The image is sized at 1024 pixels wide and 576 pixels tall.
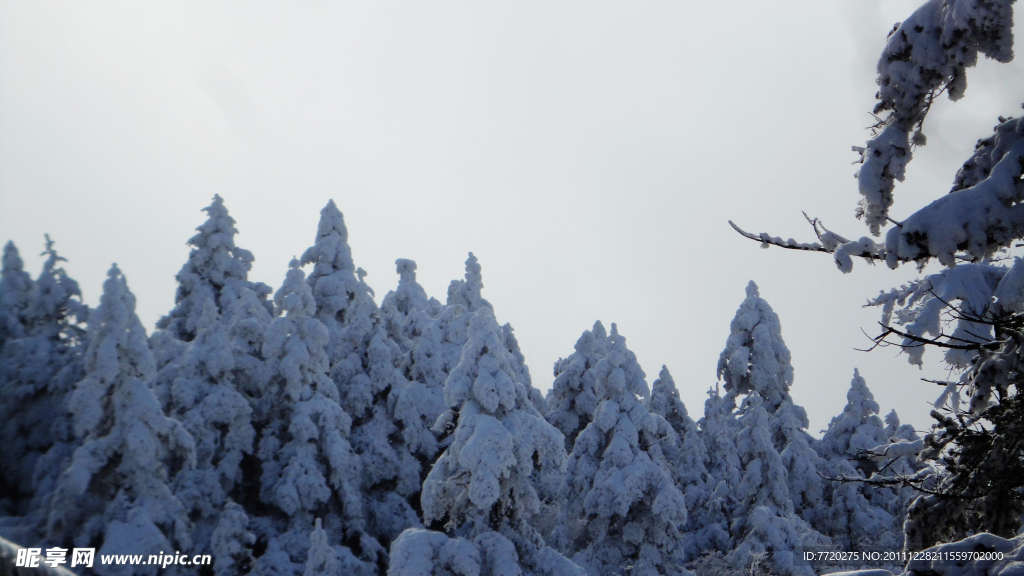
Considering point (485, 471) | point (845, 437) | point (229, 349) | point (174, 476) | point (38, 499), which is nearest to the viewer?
point (485, 471)

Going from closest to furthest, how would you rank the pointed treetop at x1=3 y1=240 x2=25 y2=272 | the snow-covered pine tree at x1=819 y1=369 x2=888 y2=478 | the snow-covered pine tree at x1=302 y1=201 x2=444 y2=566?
the pointed treetop at x1=3 y1=240 x2=25 y2=272 < the snow-covered pine tree at x1=302 y1=201 x2=444 y2=566 < the snow-covered pine tree at x1=819 y1=369 x2=888 y2=478

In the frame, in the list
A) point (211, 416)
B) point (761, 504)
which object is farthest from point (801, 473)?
point (211, 416)

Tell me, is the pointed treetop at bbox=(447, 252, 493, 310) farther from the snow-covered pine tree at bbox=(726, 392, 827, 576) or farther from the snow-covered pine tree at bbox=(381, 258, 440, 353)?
the snow-covered pine tree at bbox=(726, 392, 827, 576)

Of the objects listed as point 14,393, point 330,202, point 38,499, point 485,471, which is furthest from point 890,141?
point 330,202

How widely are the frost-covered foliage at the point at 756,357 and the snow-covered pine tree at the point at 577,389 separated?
6659 mm

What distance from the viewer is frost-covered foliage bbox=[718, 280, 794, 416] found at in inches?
1307

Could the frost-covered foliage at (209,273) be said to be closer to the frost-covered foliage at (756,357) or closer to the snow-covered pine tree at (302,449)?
the snow-covered pine tree at (302,449)

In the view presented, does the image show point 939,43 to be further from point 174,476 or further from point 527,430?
point 174,476

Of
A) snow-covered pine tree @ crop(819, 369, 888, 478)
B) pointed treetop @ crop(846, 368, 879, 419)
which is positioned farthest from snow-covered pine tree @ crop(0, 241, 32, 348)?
pointed treetop @ crop(846, 368, 879, 419)

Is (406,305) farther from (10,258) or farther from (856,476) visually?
(856,476)

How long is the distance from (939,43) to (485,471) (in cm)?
1408

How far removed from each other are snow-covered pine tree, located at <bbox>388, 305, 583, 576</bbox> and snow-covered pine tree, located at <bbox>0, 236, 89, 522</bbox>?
10.2 meters

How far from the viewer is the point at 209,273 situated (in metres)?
30.9

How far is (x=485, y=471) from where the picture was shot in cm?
1756
